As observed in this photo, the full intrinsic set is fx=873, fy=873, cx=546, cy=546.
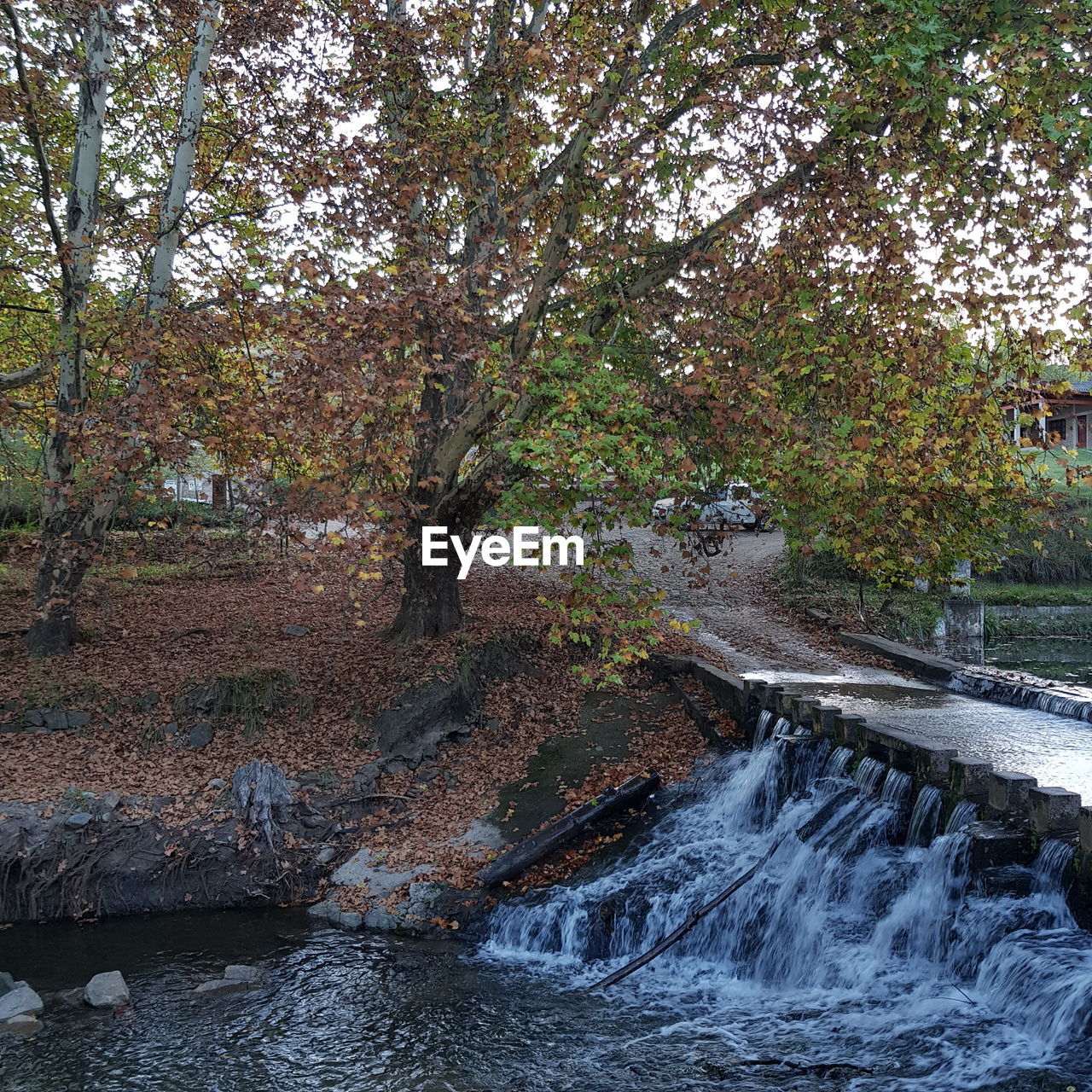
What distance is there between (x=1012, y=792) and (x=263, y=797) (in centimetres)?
806

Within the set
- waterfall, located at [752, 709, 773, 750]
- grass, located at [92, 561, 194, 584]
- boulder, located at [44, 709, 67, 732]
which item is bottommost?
boulder, located at [44, 709, 67, 732]

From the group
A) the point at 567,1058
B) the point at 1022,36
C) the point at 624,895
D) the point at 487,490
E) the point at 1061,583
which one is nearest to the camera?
the point at 567,1058

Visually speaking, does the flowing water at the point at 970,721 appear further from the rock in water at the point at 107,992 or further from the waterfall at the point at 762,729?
the rock in water at the point at 107,992

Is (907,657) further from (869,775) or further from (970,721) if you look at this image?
(869,775)

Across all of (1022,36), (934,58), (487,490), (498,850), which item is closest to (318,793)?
(498,850)

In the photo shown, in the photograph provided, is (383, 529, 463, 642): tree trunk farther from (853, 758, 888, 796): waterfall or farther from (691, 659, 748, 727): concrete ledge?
(853, 758, 888, 796): waterfall

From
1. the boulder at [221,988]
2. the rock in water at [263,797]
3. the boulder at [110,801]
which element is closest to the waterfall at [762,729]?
the rock in water at [263,797]

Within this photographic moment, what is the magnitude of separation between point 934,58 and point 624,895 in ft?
27.6

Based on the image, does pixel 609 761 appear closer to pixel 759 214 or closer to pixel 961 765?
pixel 961 765

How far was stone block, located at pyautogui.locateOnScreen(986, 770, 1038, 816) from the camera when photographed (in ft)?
25.2

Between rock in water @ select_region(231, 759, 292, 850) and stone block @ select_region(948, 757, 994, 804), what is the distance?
7.41 m

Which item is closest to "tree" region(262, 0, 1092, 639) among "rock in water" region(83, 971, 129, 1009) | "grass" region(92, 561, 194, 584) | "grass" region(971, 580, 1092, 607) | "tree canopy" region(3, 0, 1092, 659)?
"tree canopy" region(3, 0, 1092, 659)

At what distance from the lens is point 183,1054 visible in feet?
22.1

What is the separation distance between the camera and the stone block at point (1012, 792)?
7.68 meters
